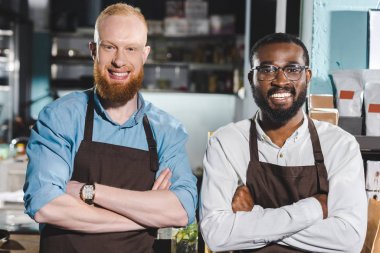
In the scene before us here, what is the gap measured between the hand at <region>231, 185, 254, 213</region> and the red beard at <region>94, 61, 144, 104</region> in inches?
20.6

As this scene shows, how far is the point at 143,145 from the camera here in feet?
6.03

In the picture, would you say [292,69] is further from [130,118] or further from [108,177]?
[108,177]

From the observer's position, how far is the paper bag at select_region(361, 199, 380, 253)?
185 cm

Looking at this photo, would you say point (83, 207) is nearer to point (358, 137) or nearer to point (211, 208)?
point (211, 208)

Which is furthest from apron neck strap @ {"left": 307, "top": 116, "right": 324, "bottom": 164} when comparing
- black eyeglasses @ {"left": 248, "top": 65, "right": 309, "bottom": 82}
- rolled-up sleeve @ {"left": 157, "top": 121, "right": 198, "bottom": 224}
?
rolled-up sleeve @ {"left": 157, "top": 121, "right": 198, "bottom": 224}

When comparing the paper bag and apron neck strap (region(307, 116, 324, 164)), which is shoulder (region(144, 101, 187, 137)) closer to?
apron neck strap (region(307, 116, 324, 164))

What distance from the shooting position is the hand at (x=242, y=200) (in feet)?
5.85

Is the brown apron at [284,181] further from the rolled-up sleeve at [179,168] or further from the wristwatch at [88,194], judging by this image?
the wristwatch at [88,194]

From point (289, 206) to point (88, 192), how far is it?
2.25 ft

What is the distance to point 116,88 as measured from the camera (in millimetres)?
1790

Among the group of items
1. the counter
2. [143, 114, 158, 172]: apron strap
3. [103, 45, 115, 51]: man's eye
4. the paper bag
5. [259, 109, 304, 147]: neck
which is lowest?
the counter

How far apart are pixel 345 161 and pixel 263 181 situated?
30cm

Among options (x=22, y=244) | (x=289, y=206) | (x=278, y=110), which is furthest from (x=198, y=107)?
(x=289, y=206)

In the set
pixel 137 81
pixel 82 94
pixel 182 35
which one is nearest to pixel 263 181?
pixel 137 81
